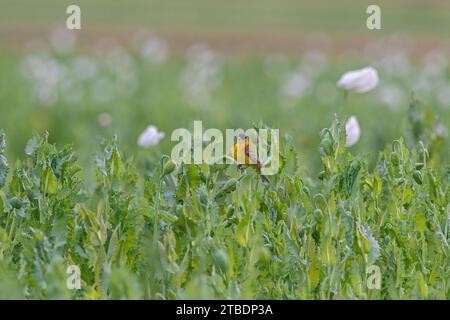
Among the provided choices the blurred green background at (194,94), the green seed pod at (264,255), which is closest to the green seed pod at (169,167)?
the green seed pod at (264,255)

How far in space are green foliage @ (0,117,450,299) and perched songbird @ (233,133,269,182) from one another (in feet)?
0.18

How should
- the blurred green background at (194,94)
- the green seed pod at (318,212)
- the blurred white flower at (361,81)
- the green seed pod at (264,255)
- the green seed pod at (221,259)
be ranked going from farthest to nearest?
the blurred green background at (194,94) → the blurred white flower at (361,81) → the green seed pod at (318,212) → the green seed pod at (264,255) → the green seed pod at (221,259)

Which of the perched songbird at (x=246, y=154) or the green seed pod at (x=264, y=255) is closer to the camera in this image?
the green seed pod at (x=264, y=255)

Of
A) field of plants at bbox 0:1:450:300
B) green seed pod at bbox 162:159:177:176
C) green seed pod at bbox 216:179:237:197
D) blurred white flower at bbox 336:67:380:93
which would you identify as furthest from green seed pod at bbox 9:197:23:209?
blurred white flower at bbox 336:67:380:93

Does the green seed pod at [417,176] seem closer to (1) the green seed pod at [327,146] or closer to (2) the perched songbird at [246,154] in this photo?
(1) the green seed pod at [327,146]

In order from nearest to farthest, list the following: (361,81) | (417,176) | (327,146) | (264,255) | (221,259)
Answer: (221,259) < (264,255) < (327,146) < (417,176) < (361,81)

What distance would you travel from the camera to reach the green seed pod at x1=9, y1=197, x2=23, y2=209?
3.14 metres

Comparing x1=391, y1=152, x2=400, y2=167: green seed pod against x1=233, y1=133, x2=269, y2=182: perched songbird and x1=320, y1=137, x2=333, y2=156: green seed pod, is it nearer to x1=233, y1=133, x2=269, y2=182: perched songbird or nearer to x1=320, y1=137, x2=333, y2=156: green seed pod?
x1=320, y1=137, x2=333, y2=156: green seed pod

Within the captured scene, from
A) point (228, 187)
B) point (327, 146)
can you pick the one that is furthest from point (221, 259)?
point (327, 146)

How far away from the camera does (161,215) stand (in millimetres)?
3117

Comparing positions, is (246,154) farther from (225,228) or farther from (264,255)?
(264,255)

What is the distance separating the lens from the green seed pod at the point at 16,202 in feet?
10.3

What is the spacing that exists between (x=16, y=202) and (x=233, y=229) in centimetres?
73

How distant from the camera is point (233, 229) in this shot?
10.6 ft
